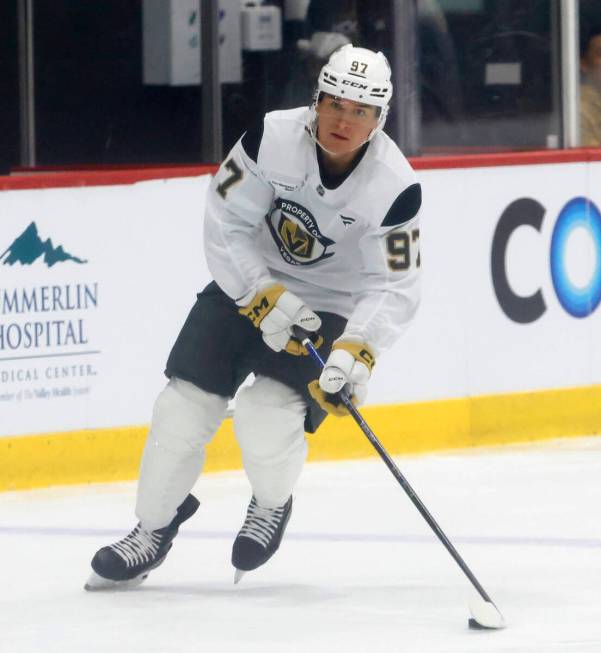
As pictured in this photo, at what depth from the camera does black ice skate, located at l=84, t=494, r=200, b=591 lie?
5.40 m

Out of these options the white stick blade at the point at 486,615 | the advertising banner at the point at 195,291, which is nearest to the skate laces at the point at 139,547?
the white stick blade at the point at 486,615

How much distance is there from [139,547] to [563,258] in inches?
129

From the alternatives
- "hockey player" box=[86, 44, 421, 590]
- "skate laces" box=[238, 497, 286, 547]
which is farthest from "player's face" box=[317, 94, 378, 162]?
"skate laces" box=[238, 497, 286, 547]

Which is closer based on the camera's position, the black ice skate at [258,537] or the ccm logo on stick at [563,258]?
the black ice skate at [258,537]

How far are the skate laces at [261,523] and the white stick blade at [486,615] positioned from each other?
64 centimetres

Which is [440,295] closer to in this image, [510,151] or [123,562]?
[510,151]

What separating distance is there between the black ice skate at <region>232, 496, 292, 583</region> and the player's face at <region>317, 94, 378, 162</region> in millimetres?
959

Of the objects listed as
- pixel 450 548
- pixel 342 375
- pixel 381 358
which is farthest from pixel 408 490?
pixel 381 358

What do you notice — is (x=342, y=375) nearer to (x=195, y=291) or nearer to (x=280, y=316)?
(x=280, y=316)

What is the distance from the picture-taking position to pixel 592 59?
898 cm

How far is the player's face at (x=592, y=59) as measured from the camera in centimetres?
898

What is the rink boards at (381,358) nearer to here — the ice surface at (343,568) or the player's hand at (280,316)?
the ice surface at (343,568)

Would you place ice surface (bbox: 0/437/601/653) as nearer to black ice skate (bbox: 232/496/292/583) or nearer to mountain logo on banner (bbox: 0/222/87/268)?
black ice skate (bbox: 232/496/292/583)

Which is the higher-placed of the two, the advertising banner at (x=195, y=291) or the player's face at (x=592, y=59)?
the player's face at (x=592, y=59)
